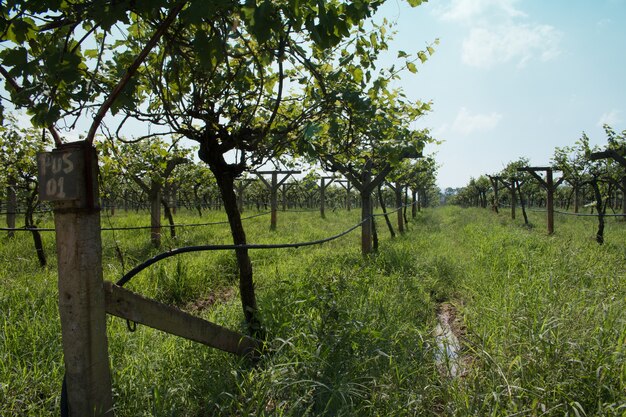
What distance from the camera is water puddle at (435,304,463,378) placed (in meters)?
2.98

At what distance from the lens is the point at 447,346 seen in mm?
3607

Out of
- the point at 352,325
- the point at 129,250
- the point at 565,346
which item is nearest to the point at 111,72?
the point at 352,325

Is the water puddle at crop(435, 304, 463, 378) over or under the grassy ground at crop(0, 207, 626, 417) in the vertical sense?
under

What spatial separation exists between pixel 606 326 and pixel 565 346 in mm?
577

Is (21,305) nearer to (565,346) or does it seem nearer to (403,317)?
(403,317)

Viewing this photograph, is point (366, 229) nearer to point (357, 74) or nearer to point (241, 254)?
point (241, 254)

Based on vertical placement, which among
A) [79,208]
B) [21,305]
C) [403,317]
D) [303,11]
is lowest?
[403,317]

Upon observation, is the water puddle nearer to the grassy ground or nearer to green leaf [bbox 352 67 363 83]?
the grassy ground

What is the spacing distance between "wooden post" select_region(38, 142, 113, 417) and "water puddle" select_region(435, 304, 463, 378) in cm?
244

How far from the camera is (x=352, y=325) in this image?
3.21m

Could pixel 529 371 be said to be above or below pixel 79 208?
below

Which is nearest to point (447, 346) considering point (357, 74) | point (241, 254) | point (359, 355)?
point (359, 355)

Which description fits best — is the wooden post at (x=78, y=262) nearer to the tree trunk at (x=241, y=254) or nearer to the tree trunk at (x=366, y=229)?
the tree trunk at (x=241, y=254)

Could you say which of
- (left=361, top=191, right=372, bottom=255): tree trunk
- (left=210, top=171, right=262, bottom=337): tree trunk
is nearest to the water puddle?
(left=210, top=171, right=262, bottom=337): tree trunk
